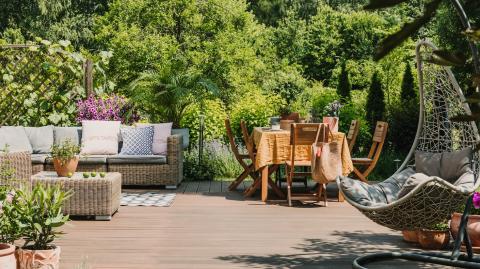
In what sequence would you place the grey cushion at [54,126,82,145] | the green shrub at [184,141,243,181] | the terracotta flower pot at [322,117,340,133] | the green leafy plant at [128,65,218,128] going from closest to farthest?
1. the terracotta flower pot at [322,117,340,133]
2. the grey cushion at [54,126,82,145]
3. the green shrub at [184,141,243,181]
4. the green leafy plant at [128,65,218,128]

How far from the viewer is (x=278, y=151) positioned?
743 cm

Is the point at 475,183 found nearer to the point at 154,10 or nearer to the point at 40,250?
the point at 40,250

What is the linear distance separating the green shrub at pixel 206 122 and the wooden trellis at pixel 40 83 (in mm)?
1471

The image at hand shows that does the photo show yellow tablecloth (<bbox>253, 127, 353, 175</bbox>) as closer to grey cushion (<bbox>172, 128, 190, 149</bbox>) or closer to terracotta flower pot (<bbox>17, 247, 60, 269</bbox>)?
grey cushion (<bbox>172, 128, 190, 149</bbox>)

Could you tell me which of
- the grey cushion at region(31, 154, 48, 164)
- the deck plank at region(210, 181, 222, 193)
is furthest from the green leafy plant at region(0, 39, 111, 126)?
the deck plank at region(210, 181, 222, 193)

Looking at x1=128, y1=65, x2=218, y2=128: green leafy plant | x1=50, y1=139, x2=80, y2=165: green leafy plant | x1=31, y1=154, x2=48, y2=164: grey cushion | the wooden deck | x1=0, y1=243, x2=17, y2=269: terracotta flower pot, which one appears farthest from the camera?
x1=128, y1=65, x2=218, y2=128: green leafy plant

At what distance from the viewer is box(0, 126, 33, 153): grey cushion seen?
827cm

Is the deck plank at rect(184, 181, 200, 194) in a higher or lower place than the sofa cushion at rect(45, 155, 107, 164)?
lower

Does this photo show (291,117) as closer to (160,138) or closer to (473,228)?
(160,138)

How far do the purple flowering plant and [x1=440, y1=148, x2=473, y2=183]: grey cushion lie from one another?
5437 mm

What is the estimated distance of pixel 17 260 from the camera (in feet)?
13.3

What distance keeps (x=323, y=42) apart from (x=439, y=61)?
63.8 feet

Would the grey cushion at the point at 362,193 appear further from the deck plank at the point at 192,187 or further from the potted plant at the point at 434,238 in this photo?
the deck plank at the point at 192,187

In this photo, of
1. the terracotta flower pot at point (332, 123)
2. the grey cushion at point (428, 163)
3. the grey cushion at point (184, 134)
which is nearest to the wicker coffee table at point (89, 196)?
the grey cushion at point (428, 163)
